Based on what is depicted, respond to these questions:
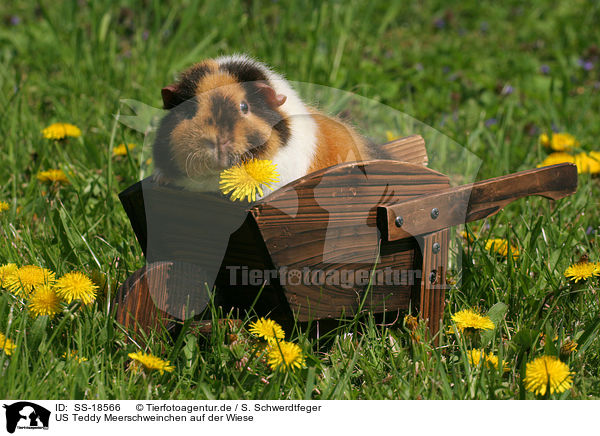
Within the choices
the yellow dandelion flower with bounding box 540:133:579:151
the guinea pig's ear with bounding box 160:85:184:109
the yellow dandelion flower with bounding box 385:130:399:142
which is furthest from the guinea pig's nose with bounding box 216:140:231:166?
the yellow dandelion flower with bounding box 540:133:579:151

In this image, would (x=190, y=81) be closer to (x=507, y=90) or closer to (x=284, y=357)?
(x=284, y=357)

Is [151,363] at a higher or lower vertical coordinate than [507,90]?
Result: lower

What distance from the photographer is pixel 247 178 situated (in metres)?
1.82

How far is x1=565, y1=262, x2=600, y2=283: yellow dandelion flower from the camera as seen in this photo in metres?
2.19

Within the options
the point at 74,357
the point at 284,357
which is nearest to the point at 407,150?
the point at 284,357

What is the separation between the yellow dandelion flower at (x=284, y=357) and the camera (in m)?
1.88

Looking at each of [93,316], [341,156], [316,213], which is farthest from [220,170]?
[93,316]

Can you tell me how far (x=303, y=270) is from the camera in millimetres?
1943

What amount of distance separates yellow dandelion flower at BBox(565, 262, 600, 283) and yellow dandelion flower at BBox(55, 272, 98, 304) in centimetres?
162

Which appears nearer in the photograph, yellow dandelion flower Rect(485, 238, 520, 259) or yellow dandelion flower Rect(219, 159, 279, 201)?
yellow dandelion flower Rect(219, 159, 279, 201)

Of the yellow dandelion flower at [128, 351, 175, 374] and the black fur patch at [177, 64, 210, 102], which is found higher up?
the black fur patch at [177, 64, 210, 102]
